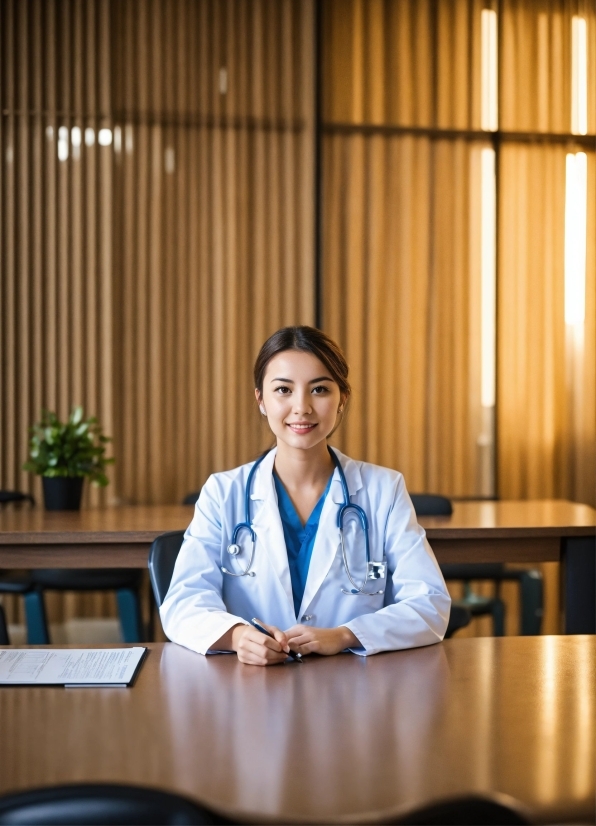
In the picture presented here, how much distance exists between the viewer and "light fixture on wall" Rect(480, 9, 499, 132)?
14.4 feet

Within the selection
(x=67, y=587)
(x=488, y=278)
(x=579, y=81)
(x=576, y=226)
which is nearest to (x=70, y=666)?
(x=67, y=587)

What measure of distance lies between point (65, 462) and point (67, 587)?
512 millimetres

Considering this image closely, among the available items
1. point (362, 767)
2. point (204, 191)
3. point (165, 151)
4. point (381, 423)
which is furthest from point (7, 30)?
point (362, 767)

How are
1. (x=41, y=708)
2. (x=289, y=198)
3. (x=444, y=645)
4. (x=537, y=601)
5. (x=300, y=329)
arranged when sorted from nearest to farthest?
1. (x=41, y=708)
2. (x=444, y=645)
3. (x=300, y=329)
4. (x=537, y=601)
5. (x=289, y=198)

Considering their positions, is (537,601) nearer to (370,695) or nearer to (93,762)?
(370,695)

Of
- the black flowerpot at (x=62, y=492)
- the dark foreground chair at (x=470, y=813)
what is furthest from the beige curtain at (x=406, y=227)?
the dark foreground chair at (x=470, y=813)

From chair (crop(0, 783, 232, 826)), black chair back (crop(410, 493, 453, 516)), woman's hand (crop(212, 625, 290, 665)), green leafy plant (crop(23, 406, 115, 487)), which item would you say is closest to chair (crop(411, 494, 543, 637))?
black chair back (crop(410, 493, 453, 516))

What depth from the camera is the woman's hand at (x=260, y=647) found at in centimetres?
149

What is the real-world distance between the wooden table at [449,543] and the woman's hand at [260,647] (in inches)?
47.2

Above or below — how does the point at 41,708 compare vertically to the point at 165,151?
below

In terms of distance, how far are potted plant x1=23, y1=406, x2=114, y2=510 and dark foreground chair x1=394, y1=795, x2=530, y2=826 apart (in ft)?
8.09

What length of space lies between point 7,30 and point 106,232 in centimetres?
108

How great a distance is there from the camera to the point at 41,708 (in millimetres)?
1283

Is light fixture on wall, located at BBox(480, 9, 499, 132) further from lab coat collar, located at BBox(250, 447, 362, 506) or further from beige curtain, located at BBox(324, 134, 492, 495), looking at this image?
lab coat collar, located at BBox(250, 447, 362, 506)
